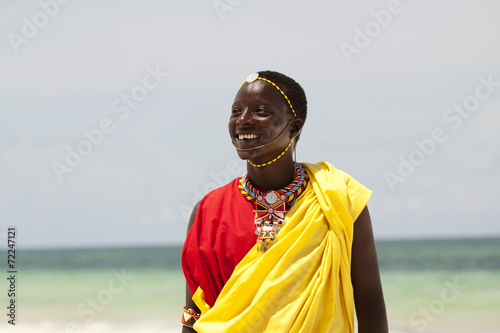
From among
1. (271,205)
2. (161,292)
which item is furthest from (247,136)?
(161,292)

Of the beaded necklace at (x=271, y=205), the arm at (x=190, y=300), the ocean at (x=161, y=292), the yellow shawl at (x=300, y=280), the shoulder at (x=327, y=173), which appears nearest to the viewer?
the yellow shawl at (x=300, y=280)

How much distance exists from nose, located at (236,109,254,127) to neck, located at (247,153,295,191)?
0.87 feet

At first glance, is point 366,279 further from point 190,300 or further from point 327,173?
point 190,300

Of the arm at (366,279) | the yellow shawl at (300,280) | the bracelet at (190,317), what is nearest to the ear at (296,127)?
the yellow shawl at (300,280)

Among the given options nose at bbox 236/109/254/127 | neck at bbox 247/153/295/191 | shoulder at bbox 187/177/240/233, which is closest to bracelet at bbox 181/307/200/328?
shoulder at bbox 187/177/240/233

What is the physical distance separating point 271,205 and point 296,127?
44 centimetres

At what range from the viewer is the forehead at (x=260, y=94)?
3.23 meters

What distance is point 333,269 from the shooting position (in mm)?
3029

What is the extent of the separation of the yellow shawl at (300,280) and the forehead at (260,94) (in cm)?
52

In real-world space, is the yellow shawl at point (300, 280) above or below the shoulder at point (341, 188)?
below

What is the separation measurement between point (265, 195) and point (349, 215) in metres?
0.45

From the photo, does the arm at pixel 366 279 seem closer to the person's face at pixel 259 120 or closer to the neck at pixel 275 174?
the neck at pixel 275 174

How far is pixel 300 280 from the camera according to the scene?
303 cm

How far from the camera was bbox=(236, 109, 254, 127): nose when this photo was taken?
318cm
